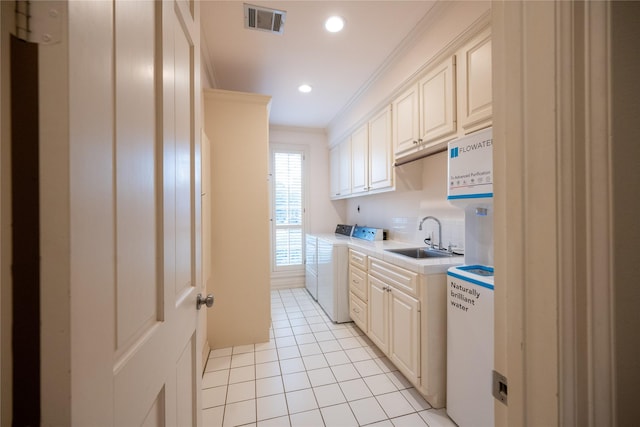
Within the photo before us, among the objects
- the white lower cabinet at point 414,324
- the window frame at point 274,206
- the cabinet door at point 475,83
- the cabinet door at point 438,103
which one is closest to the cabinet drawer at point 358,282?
the white lower cabinet at point 414,324

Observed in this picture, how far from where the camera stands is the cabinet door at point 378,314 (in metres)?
2.05

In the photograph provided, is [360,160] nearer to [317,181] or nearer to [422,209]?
[422,209]

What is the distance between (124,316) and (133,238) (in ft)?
0.47

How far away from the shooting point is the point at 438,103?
1.80 meters

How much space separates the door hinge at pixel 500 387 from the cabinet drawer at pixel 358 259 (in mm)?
1846

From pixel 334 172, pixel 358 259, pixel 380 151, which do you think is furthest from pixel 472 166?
pixel 334 172

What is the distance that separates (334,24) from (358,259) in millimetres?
1972

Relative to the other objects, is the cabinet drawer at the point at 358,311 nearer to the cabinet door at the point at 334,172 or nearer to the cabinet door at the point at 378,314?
the cabinet door at the point at 378,314

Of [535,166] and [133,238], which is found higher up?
[535,166]

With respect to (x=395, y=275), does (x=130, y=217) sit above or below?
above

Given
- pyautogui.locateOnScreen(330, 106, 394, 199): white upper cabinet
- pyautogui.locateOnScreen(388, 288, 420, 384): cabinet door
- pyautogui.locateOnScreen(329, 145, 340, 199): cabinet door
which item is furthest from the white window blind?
pyautogui.locateOnScreen(388, 288, 420, 384): cabinet door

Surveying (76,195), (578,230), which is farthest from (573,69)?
(76,195)

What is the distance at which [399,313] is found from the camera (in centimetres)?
187

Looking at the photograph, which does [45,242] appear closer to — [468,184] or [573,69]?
[573,69]
